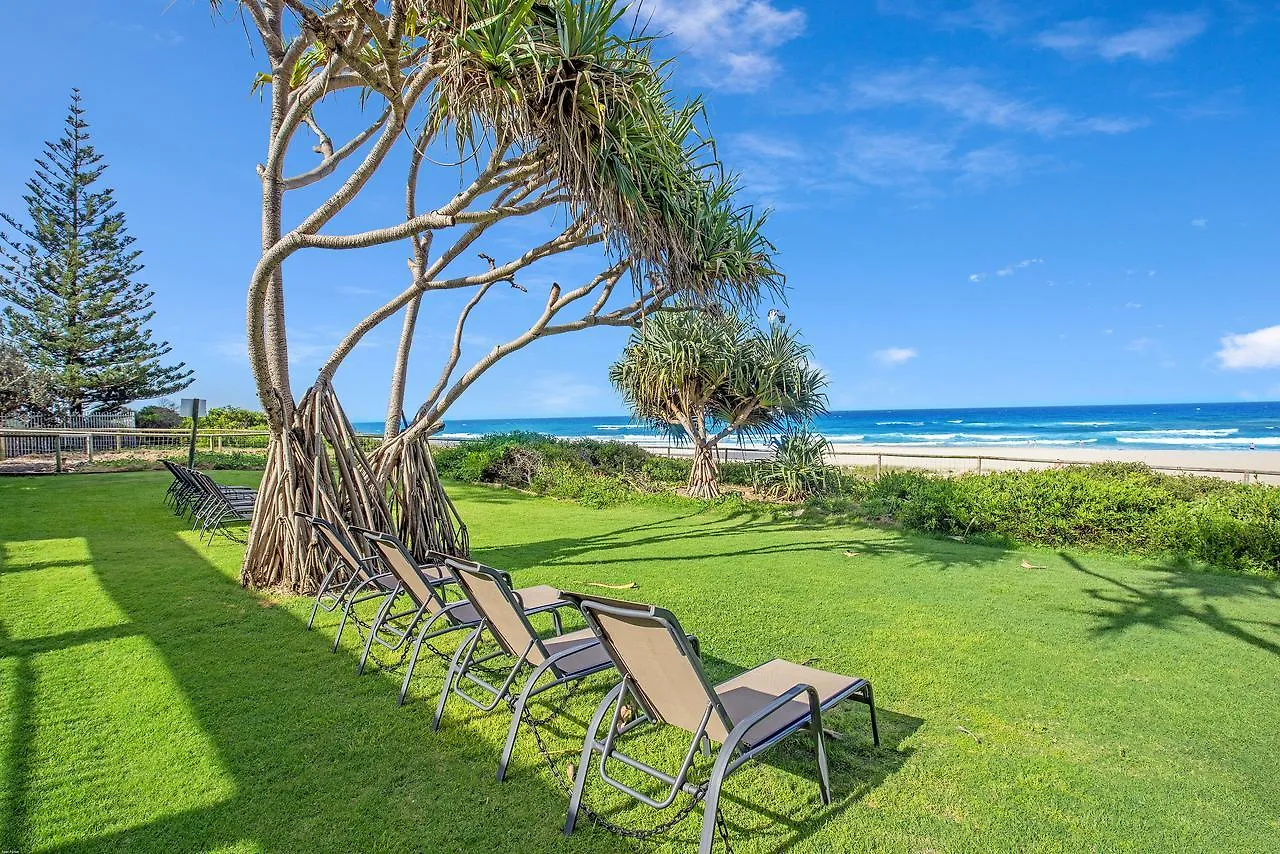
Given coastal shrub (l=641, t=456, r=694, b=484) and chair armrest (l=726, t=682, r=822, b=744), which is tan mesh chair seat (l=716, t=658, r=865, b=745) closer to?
chair armrest (l=726, t=682, r=822, b=744)

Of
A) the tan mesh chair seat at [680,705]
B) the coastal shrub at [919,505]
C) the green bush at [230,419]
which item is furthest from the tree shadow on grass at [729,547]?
the green bush at [230,419]

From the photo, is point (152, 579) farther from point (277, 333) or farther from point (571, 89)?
point (571, 89)

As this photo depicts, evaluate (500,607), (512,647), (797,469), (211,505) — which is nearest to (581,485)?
(797,469)

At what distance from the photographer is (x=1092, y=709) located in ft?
9.86

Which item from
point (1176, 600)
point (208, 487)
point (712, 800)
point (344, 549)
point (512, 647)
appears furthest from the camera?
point (208, 487)

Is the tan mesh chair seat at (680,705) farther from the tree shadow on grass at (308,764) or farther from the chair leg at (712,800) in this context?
the tree shadow on grass at (308,764)

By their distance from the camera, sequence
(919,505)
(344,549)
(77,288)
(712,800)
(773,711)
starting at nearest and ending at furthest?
(712,800) < (773,711) < (344,549) < (919,505) < (77,288)

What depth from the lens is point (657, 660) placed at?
1999mm

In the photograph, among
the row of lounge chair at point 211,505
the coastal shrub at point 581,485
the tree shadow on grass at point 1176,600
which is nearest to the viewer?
the tree shadow on grass at point 1176,600

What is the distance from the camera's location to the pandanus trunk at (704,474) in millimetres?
11641

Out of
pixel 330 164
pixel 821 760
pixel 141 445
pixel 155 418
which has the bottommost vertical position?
pixel 821 760

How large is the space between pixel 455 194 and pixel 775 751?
3.89 meters

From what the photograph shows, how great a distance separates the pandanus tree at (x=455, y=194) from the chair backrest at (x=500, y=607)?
2.45 m

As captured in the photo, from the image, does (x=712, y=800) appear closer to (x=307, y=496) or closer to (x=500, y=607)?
(x=500, y=607)
